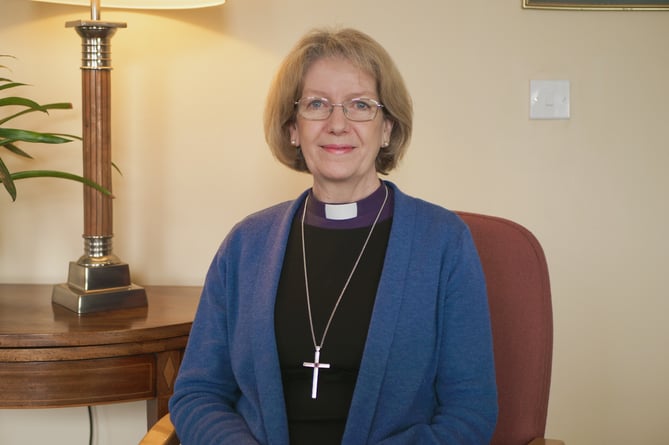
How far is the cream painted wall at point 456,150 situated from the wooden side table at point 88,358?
48 centimetres

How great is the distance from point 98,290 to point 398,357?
2.63ft

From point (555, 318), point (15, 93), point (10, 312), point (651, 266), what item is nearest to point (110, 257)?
point (10, 312)

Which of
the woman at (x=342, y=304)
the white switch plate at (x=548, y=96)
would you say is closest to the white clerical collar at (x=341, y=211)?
the woman at (x=342, y=304)

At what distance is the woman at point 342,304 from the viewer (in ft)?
4.82

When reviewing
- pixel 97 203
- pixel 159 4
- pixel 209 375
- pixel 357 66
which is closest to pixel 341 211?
pixel 357 66

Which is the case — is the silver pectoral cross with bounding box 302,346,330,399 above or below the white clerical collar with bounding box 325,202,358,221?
below

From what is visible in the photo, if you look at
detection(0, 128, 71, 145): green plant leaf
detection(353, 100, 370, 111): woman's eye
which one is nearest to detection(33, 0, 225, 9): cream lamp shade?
detection(0, 128, 71, 145): green plant leaf

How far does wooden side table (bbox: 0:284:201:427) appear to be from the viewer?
5.68ft

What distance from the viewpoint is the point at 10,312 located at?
1914mm

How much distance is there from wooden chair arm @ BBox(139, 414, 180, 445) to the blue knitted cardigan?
0.03 metres

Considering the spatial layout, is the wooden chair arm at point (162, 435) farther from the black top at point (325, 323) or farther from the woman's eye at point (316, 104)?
the woman's eye at point (316, 104)

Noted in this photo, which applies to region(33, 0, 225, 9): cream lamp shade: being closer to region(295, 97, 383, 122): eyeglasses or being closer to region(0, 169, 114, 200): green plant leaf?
region(0, 169, 114, 200): green plant leaf

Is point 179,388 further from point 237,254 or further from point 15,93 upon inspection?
point 15,93

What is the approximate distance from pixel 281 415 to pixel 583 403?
3.71ft
